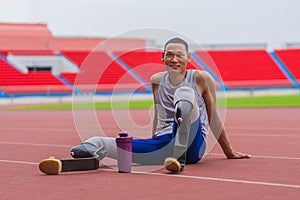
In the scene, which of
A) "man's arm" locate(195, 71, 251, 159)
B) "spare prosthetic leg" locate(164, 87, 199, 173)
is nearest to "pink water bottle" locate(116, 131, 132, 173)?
"spare prosthetic leg" locate(164, 87, 199, 173)

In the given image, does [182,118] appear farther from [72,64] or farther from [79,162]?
[72,64]

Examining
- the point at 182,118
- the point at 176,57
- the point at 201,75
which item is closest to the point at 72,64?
the point at 201,75

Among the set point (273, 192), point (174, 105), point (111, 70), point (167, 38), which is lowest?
point (273, 192)

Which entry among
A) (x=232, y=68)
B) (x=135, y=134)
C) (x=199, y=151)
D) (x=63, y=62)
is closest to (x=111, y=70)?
(x=63, y=62)

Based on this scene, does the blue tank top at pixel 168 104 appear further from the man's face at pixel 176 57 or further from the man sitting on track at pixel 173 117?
the man's face at pixel 176 57

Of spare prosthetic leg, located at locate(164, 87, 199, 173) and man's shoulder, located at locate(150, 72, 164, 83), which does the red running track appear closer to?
spare prosthetic leg, located at locate(164, 87, 199, 173)

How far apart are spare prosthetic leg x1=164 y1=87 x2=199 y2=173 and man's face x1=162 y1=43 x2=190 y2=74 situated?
1.11 ft

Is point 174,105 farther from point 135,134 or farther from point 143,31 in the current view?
point 135,134

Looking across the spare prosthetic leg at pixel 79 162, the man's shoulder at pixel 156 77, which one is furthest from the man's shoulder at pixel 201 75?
the spare prosthetic leg at pixel 79 162

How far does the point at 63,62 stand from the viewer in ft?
160

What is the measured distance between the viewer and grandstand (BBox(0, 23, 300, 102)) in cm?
4322

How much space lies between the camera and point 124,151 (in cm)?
635

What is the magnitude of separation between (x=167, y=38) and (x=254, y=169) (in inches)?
62.4

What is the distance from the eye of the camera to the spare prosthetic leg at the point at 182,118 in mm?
6266
